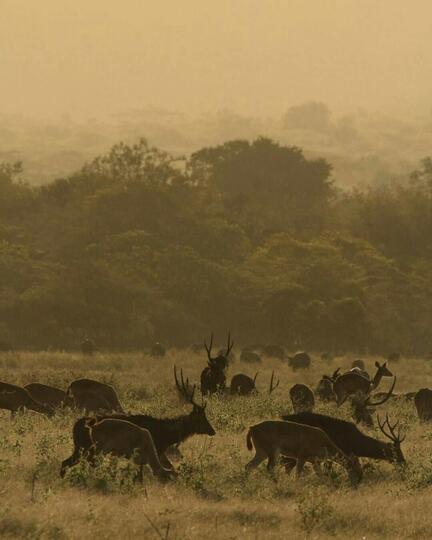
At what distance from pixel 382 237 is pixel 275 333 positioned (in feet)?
65.5

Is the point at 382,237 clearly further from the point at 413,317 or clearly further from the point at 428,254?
the point at 413,317

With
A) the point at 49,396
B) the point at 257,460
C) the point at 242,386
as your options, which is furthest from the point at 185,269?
the point at 257,460

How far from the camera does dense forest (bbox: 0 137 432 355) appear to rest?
54219mm

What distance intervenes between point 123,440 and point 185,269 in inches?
1753

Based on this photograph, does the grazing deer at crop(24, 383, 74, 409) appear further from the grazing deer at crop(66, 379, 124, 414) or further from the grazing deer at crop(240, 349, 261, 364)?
the grazing deer at crop(240, 349, 261, 364)

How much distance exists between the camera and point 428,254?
240 feet

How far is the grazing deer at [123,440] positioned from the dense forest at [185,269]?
38133 millimetres

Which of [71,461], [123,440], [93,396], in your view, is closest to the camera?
[123,440]

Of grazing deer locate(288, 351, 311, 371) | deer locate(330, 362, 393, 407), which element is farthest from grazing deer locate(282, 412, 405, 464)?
grazing deer locate(288, 351, 311, 371)

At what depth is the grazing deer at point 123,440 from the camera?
561 inches

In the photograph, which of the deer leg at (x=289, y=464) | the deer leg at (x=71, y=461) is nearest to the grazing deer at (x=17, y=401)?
the deer leg at (x=71, y=461)

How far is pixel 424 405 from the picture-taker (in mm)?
23656

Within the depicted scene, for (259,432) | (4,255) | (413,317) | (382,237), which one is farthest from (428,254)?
(259,432)

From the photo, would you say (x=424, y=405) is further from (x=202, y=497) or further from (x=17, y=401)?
(x=202, y=497)
